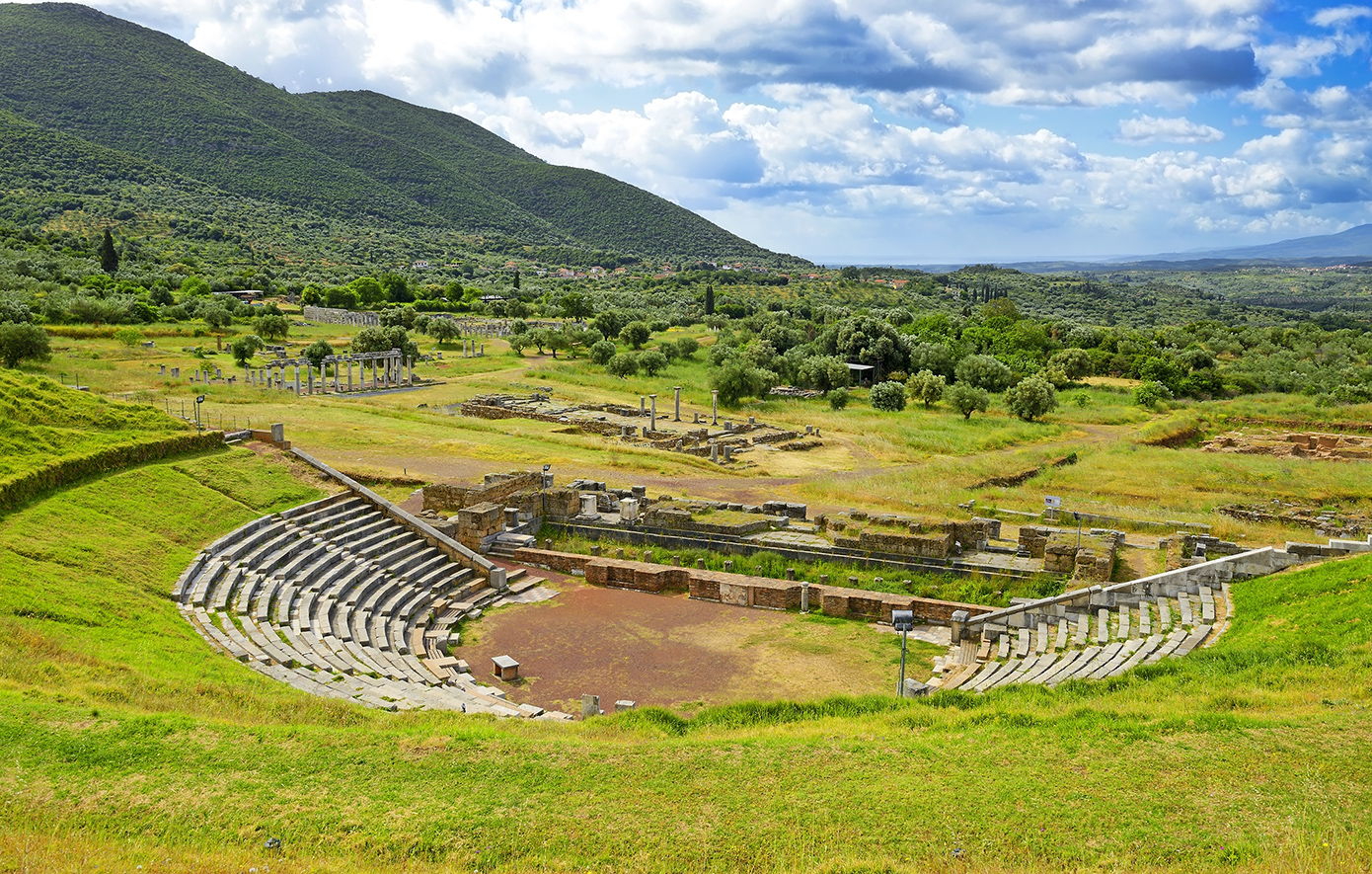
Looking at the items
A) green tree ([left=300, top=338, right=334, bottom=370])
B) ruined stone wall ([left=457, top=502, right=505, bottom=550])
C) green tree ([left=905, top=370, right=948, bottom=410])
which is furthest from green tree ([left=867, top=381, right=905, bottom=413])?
ruined stone wall ([left=457, top=502, right=505, bottom=550])

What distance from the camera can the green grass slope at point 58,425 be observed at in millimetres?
22250

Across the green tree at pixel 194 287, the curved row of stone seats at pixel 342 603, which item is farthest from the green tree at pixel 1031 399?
the green tree at pixel 194 287

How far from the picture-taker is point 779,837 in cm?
1060

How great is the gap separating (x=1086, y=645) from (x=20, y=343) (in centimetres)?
5508

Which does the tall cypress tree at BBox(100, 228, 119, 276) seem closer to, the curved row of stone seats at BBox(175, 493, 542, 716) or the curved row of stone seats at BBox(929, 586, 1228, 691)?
the curved row of stone seats at BBox(175, 493, 542, 716)

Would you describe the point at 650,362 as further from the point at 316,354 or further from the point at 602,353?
the point at 316,354

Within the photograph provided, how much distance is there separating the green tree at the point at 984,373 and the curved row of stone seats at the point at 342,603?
59874 mm

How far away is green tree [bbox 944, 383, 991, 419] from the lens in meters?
64.9

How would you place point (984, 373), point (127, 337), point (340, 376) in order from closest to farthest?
point (127, 337) → point (340, 376) → point (984, 373)

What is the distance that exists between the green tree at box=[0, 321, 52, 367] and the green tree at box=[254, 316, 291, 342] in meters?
33.7

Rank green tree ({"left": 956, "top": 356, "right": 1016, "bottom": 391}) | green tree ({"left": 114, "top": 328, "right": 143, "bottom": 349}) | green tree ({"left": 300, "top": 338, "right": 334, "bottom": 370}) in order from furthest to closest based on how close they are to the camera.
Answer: green tree ({"left": 956, "top": 356, "right": 1016, "bottom": 391}) → green tree ({"left": 300, "top": 338, "right": 334, "bottom": 370}) → green tree ({"left": 114, "top": 328, "right": 143, "bottom": 349})

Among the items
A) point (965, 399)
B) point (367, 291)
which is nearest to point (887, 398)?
point (965, 399)

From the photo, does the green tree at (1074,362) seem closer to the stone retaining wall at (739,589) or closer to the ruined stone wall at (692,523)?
the ruined stone wall at (692,523)

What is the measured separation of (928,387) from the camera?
231 ft
